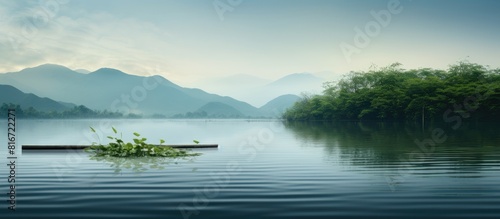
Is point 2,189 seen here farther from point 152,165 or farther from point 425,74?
point 425,74

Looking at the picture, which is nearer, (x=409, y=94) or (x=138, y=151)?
(x=138, y=151)

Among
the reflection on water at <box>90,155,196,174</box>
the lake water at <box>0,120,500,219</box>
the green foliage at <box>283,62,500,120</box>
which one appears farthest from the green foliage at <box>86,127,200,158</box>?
the green foliage at <box>283,62,500,120</box>

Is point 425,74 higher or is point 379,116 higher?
point 425,74

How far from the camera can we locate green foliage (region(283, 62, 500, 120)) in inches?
2650

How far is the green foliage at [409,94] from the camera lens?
67312mm

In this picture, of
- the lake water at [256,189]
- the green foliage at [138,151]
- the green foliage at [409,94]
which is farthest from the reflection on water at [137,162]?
the green foliage at [409,94]

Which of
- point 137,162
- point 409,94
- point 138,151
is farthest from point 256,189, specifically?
point 409,94

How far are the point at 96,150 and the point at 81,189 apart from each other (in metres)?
9.00

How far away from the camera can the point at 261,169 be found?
13000 millimetres


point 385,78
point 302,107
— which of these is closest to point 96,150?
point 385,78

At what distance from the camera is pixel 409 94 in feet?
247

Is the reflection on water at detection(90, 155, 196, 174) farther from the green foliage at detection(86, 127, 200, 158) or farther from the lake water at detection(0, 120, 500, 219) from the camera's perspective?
the green foliage at detection(86, 127, 200, 158)

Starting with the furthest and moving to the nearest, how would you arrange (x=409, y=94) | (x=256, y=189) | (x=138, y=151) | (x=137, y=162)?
1. (x=409, y=94)
2. (x=138, y=151)
3. (x=137, y=162)
4. (x=256, y=189)

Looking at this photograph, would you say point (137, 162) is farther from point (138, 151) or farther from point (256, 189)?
point (256, 189)
